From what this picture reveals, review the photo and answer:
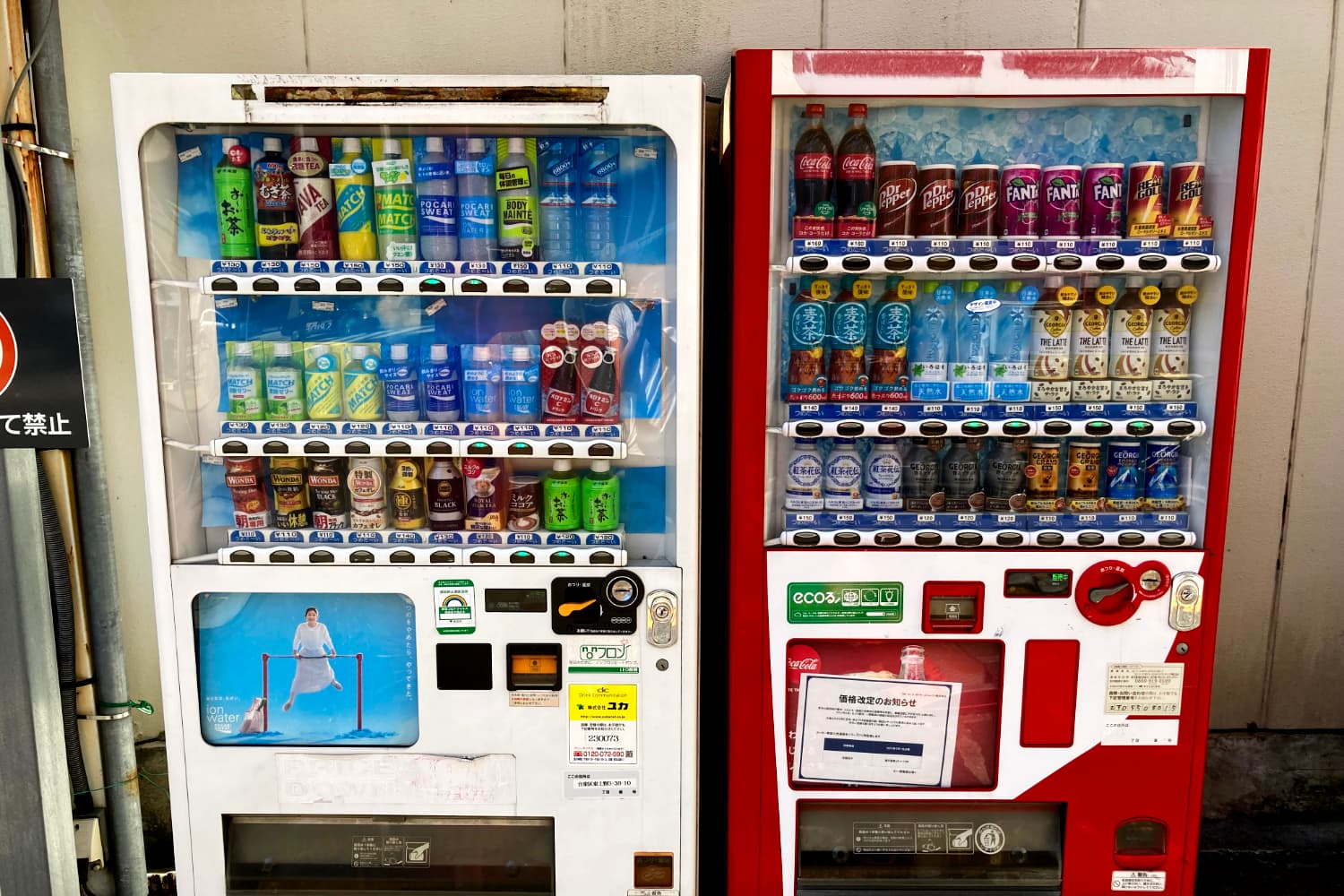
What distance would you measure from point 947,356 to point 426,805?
184cm

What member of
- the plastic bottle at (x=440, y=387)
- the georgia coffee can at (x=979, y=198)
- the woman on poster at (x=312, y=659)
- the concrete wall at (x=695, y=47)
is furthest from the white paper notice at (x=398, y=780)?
the georgia coffee can at (x=979, y=198)

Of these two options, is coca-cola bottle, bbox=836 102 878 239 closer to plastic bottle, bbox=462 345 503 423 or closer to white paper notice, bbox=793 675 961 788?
plastic bottle, bbox=462 345 503 423

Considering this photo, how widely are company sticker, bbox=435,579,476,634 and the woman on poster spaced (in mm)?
344

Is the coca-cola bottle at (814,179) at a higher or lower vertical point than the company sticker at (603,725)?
higher

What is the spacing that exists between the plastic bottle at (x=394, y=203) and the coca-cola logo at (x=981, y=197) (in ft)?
4.72

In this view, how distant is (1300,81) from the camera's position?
2.73m

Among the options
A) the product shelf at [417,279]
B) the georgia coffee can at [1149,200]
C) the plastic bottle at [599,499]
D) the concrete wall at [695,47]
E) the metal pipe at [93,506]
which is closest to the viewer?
the product shelf at [417,279]

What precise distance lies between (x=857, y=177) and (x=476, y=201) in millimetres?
983

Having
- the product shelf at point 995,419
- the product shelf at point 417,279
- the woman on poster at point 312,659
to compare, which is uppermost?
the product shelf at point 417,279

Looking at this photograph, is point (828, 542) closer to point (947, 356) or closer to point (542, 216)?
point (947, 356)

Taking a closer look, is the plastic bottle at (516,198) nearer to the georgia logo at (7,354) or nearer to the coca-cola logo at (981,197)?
the coca-cola logo at (981,197)

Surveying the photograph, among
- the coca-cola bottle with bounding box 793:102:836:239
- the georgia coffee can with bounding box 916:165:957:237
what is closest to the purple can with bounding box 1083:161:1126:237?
the georgia coffee can with bounding box 916:165:957:237

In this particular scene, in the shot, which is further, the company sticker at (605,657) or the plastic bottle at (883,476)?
the plastic bottle at (883,476)

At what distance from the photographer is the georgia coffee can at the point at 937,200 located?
6.75 ft
